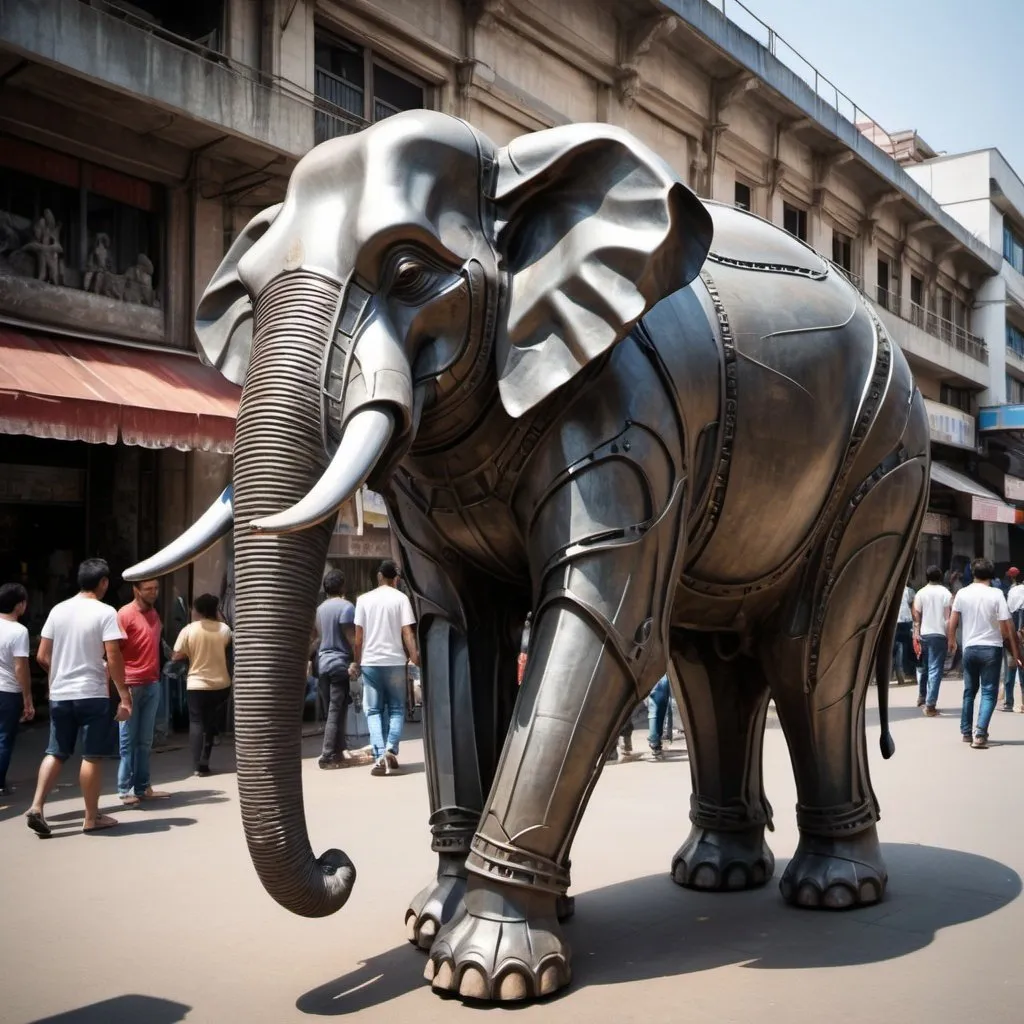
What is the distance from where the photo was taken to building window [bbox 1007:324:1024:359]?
123 ft

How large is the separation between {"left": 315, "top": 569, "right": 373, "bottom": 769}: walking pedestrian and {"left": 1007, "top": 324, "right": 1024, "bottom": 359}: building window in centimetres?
3173

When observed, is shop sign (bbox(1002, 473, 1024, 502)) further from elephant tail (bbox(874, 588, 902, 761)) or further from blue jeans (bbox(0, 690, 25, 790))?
elephant tail (bbox(874, 588, 902, 761))

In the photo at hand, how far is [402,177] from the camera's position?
3436mm

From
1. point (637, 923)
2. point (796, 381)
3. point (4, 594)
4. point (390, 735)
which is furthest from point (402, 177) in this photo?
point (390, 735)

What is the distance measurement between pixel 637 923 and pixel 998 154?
37.2 metres

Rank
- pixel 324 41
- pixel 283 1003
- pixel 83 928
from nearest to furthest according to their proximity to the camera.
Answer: pixel 283 1003
pixel 83 928
pixel 324 41

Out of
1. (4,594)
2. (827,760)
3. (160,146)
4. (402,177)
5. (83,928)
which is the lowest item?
(83,928)

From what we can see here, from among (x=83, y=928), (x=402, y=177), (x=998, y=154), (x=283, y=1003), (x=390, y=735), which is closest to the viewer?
(x=402, y=177)

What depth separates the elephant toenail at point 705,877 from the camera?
498 centimetres

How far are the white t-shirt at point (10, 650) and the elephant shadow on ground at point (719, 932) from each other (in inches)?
185

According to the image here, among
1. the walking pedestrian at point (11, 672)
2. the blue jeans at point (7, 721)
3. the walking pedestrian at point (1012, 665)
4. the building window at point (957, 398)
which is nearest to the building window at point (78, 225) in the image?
the walking pedestrian at point (11, 672)

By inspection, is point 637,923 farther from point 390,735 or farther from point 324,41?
point 324,41

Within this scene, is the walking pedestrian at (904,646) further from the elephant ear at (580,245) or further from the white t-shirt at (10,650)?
the elephant ear at (580,245)

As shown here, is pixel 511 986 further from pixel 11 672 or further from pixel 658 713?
pixel 658 713
